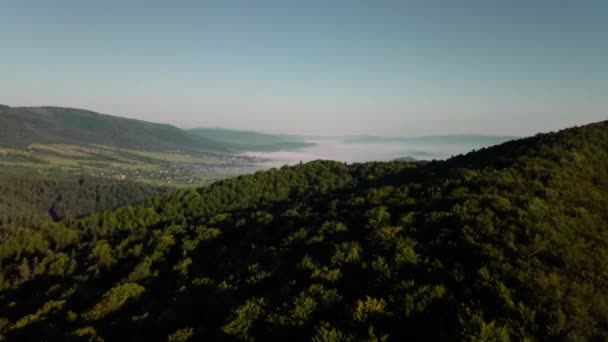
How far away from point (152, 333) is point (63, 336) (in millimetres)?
7254

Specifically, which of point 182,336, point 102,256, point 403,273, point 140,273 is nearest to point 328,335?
point 403,273

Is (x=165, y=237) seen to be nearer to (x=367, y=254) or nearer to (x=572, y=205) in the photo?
(x=367, y=254)

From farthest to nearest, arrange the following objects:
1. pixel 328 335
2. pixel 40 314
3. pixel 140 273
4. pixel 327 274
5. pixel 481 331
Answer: pixel 140 273
pixel 40 314
pixel 327 274
pixel 328 335
pixel 481 331

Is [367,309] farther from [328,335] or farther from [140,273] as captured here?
[140,273]

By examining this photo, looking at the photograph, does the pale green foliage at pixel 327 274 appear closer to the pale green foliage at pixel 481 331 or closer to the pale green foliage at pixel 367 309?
the pale green foliage at pixel 367 309

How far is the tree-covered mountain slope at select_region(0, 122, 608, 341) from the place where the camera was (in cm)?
1499

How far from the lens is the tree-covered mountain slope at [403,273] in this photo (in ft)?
49.2

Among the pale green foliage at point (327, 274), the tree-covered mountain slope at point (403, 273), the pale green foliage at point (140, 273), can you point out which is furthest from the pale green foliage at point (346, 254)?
the pale green foliage at point (140, 273)

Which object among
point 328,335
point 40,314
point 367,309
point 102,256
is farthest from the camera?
point 102,256

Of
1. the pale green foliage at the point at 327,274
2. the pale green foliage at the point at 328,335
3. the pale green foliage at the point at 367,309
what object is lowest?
the pale green foliage at the point at 328,335

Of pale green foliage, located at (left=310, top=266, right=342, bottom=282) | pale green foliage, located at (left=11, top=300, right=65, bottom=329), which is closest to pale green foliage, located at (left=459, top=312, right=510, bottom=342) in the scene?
pale green foliage, located at (left=310, top=266, right=342, bottom=282)

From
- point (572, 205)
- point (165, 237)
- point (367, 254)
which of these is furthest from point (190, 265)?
point (572, 205)

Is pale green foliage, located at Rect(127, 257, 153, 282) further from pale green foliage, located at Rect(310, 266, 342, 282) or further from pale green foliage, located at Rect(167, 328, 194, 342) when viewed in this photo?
pale green foliage, located at Rect(310, 266, 342, 282)

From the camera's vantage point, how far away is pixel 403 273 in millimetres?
18922
